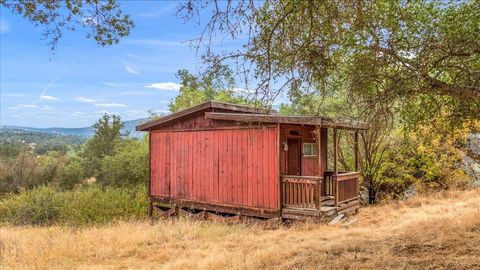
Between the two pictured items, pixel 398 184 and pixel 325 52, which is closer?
pixel 325 52

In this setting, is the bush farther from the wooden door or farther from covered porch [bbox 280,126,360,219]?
covered porch [bbox 280,126,360,219]

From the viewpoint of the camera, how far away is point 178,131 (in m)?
13.8

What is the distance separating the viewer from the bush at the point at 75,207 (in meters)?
18.1

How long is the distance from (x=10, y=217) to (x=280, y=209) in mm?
16991

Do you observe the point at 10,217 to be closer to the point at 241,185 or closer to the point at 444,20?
the point at 241,185

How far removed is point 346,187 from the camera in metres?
11.9

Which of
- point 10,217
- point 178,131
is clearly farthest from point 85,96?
point 178,131

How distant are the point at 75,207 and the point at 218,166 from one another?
1019 cm

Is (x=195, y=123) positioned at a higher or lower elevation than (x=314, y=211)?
higher

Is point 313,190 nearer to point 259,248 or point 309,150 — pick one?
point 309,150

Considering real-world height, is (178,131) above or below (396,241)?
above

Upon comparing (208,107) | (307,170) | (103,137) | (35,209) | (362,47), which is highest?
(362,47)

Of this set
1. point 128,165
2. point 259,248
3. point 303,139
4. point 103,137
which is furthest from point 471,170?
point 103,137

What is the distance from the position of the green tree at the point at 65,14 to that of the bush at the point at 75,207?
13.8m
